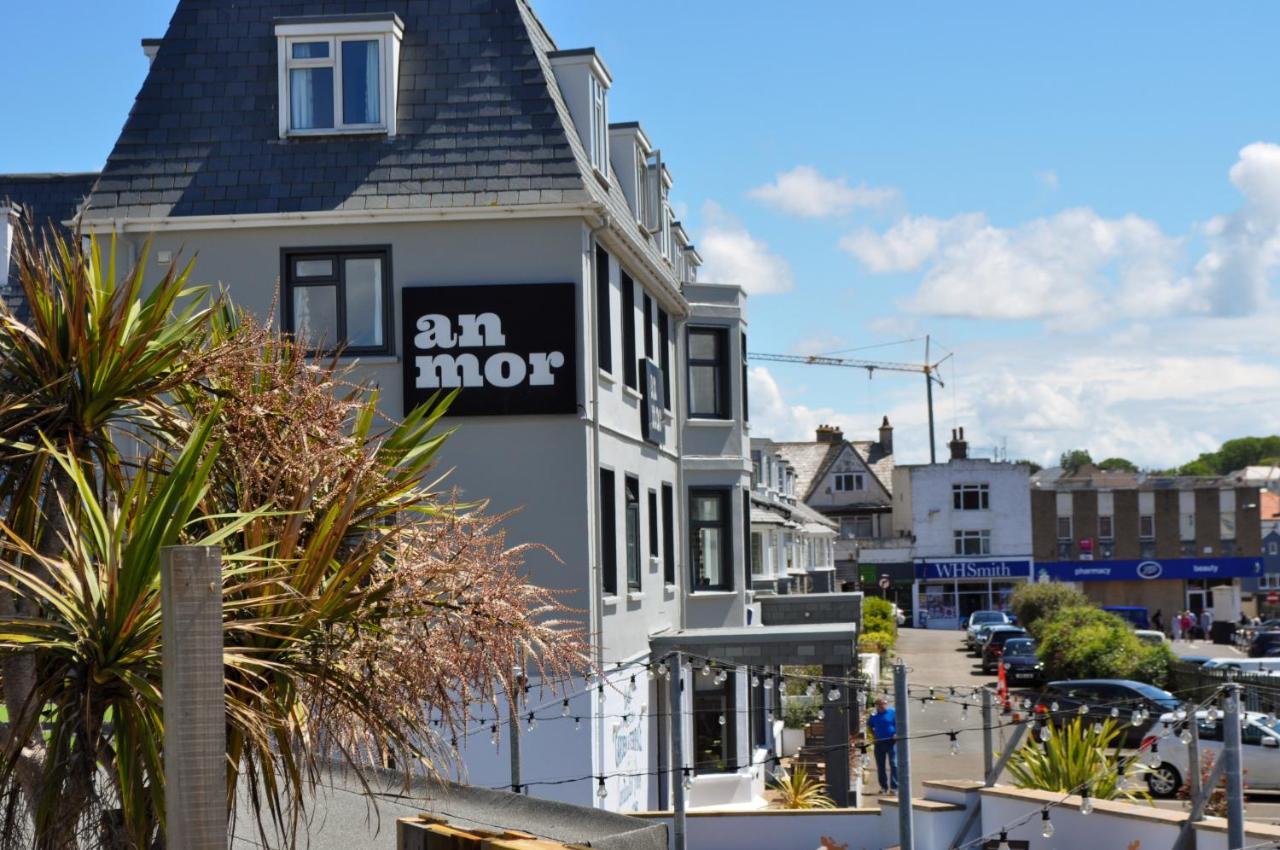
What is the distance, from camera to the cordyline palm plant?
229 inches

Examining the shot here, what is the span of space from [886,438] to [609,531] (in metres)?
86.7

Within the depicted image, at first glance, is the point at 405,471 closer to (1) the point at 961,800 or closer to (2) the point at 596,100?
(1) the point at 961,800

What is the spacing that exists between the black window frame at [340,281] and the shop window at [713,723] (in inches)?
381

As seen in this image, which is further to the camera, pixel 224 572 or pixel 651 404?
pixel 651 404

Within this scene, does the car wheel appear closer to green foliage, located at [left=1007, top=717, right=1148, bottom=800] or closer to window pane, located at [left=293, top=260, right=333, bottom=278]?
green foliage, located at [left=1007, top=717, right=1148, bottom=800]

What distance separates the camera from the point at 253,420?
7.31m

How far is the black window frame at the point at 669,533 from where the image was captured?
2623 cm

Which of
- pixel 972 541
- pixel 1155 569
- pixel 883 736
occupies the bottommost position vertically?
pixel 883 736

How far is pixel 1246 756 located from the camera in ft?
94.5

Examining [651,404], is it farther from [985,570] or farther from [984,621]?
[985,570]


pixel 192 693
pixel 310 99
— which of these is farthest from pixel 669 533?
pixel 192 693

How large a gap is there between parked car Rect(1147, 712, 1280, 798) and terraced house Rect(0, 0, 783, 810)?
11.0 metres

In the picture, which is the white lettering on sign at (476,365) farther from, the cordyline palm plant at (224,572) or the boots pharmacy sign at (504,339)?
the cordyline palm plant at (224,572)

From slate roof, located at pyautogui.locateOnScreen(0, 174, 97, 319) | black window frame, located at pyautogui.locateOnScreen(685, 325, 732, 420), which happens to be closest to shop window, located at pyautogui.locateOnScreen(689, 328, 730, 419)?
black window frame, located at pyautogui.locateOnScreen(685, 325, 732, 420)
